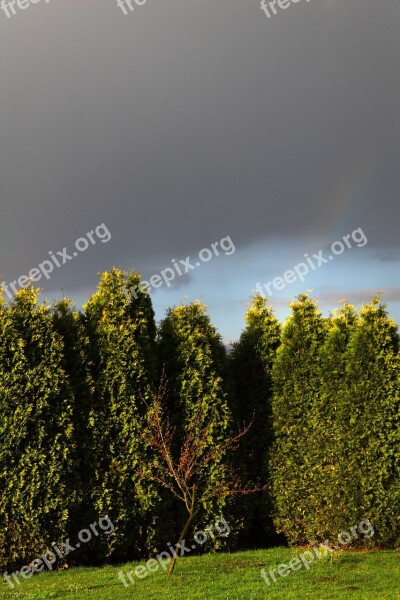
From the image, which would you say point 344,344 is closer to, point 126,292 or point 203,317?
point 203,317

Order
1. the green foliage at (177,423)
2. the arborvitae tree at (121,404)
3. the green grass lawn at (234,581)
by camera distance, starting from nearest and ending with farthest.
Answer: the green grass lawn at (234,581) < the green foliage at (177,423) < the arborvitae tree at (121,404)

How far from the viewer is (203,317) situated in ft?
45.0

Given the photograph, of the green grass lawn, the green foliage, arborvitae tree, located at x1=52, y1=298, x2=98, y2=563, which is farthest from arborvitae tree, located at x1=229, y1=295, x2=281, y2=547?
arborvitae tree, located at x1=52, y1=298, x2=98, y2=563

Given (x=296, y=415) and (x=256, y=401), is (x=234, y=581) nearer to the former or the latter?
(x=296, y=415)

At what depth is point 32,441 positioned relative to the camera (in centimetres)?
1196

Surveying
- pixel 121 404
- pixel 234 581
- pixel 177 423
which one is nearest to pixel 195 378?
pixel 177 423

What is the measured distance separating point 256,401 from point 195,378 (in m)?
1.77

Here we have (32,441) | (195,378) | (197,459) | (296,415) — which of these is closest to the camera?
(32,441)

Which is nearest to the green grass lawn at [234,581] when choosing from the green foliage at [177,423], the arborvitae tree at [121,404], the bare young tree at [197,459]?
the arborvitae tree at [121,404]

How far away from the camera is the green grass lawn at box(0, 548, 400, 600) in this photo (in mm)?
9492

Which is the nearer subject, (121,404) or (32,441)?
(32,441)

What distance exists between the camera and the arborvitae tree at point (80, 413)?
12055 mm

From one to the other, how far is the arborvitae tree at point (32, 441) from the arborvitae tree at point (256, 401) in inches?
150

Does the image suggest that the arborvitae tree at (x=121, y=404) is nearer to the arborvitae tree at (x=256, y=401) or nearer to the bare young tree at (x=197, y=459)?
the bare young tree at (x=197, y=459)
